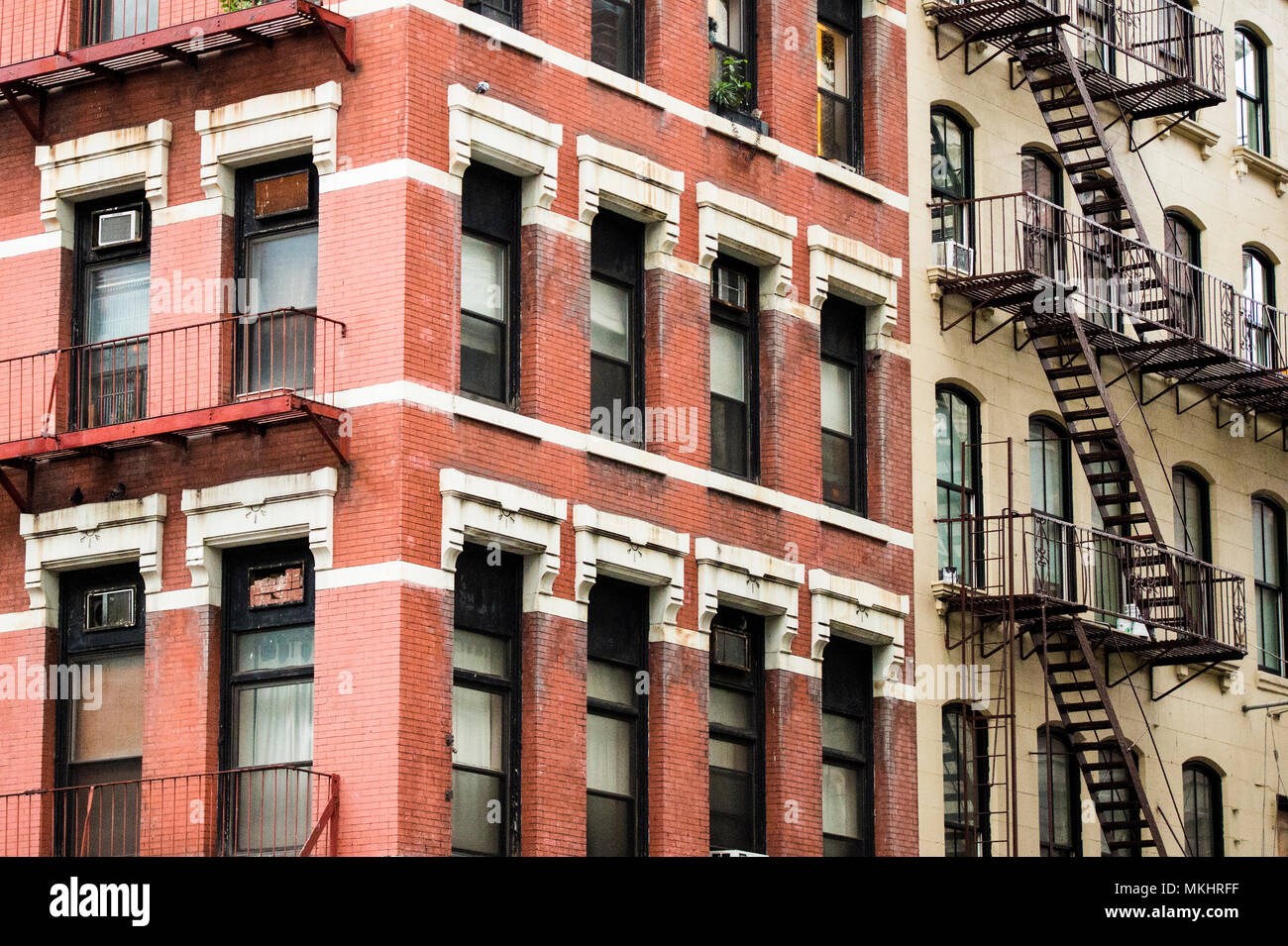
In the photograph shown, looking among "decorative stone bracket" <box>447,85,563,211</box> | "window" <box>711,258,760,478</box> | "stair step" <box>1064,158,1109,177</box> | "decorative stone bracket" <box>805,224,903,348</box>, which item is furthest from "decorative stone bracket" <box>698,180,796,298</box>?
"stair step" <box>1064,158,1109,177</box>

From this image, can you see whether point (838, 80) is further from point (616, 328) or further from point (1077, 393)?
point (616, 328)

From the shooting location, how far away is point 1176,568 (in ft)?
119

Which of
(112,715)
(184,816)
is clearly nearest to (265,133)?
(112,715)

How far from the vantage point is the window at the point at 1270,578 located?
40062 mm

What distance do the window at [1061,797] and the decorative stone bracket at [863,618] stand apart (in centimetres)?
279

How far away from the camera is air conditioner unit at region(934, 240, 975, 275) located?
35219mm

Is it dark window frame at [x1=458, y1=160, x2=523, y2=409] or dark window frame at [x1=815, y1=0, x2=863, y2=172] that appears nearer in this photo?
dark window frame at [x1=458, y1=160, x2=523, y2=409]

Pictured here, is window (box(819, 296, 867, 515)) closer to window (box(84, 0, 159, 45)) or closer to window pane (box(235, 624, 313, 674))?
window pane (box(235, 624, 313, 674))

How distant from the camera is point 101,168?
30125 mm

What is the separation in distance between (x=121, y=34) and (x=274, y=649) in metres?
Result: 7.39

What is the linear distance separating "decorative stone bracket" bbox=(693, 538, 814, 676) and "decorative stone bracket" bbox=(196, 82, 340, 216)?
6250mm

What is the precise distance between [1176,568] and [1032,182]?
18.4 ft
